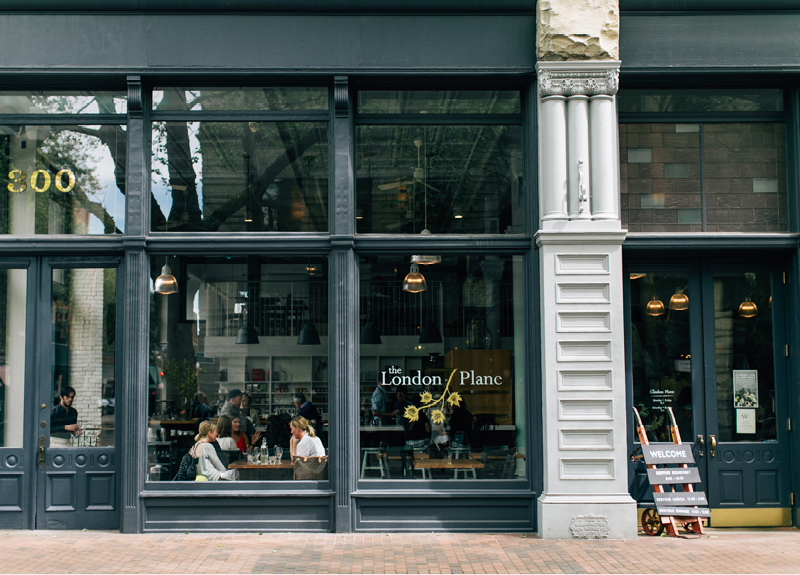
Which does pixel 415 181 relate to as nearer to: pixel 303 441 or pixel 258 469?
pixel 303 441

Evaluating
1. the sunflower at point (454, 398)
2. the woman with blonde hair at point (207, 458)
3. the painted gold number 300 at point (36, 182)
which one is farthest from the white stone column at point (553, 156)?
the painted gold number 300 at point (36, 182)

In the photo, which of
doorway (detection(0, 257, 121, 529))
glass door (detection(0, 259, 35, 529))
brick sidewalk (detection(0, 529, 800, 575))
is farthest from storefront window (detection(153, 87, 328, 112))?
brick sidewalk (detection(0, 529, 800, 575))

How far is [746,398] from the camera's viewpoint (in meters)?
9.10

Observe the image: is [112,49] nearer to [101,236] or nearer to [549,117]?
[101,236]

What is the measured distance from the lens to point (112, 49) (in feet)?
29.3

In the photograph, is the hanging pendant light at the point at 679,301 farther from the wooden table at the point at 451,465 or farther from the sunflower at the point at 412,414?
the sunflower at the point at 412,414

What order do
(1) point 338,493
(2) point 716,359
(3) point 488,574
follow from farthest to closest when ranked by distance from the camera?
(2) point 716,359
(1) point 338,493
(3) point 488,574

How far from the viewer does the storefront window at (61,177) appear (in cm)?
922

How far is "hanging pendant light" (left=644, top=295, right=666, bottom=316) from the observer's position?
30.1ft

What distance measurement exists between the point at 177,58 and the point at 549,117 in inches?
194

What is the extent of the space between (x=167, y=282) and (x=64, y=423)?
7.46ft

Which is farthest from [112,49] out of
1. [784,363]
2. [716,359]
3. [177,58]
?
[784,363]

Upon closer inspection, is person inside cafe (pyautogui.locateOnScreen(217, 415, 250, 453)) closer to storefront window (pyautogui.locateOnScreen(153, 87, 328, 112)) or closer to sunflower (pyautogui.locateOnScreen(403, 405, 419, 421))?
sunflower (pyautogui.locateOnScreen(403, 405, 419, 421))

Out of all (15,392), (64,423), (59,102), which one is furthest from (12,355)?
(59,102)
